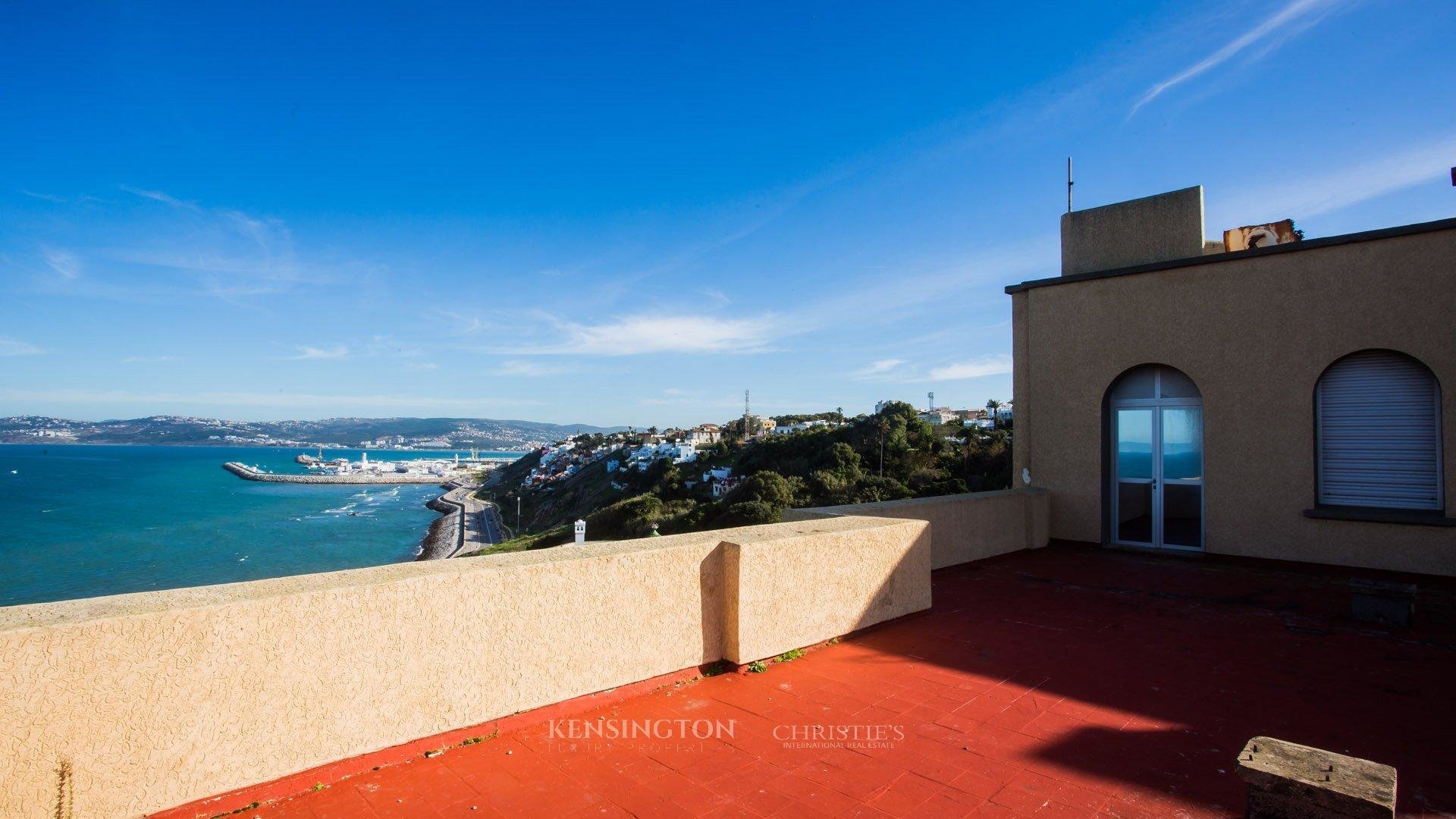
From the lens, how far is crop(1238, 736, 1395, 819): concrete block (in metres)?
2.06

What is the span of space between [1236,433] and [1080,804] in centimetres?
644

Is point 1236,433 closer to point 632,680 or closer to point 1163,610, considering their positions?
point 1163,610

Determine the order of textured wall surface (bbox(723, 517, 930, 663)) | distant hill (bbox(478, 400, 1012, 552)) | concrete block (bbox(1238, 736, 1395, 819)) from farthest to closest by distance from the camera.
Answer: distant hill (bbox(478, 400, 1012, 552)), textured wall surface (bbox(723, 517, 930, 663)), concrete block (bbox(1238, 736, 1395, 819))

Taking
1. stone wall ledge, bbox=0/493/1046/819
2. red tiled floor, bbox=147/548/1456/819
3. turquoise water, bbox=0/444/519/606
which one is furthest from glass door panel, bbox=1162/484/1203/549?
turquoise water, bbox=0/444/519/606

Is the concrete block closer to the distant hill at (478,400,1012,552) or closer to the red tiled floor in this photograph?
the red tiled floor

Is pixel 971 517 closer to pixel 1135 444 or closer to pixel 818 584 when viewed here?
pixel 1135 444

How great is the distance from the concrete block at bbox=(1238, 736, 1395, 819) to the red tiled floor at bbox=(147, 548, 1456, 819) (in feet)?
1.32

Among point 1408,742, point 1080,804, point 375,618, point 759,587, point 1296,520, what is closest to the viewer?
point 1080,804

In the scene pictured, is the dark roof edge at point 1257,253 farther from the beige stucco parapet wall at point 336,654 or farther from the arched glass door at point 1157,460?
the beige stucco parapet wall at point 336,654

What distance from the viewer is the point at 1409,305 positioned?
21.6 ft

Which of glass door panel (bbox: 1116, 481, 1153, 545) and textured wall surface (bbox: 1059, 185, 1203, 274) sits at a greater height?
textured wall surface (bbox: 1059, 185, 1203, 274)

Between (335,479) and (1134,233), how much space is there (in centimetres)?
12814

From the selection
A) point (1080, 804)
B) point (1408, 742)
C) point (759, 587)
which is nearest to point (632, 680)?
point (759, 587)

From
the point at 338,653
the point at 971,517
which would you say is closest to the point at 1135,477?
the point at 971,517
